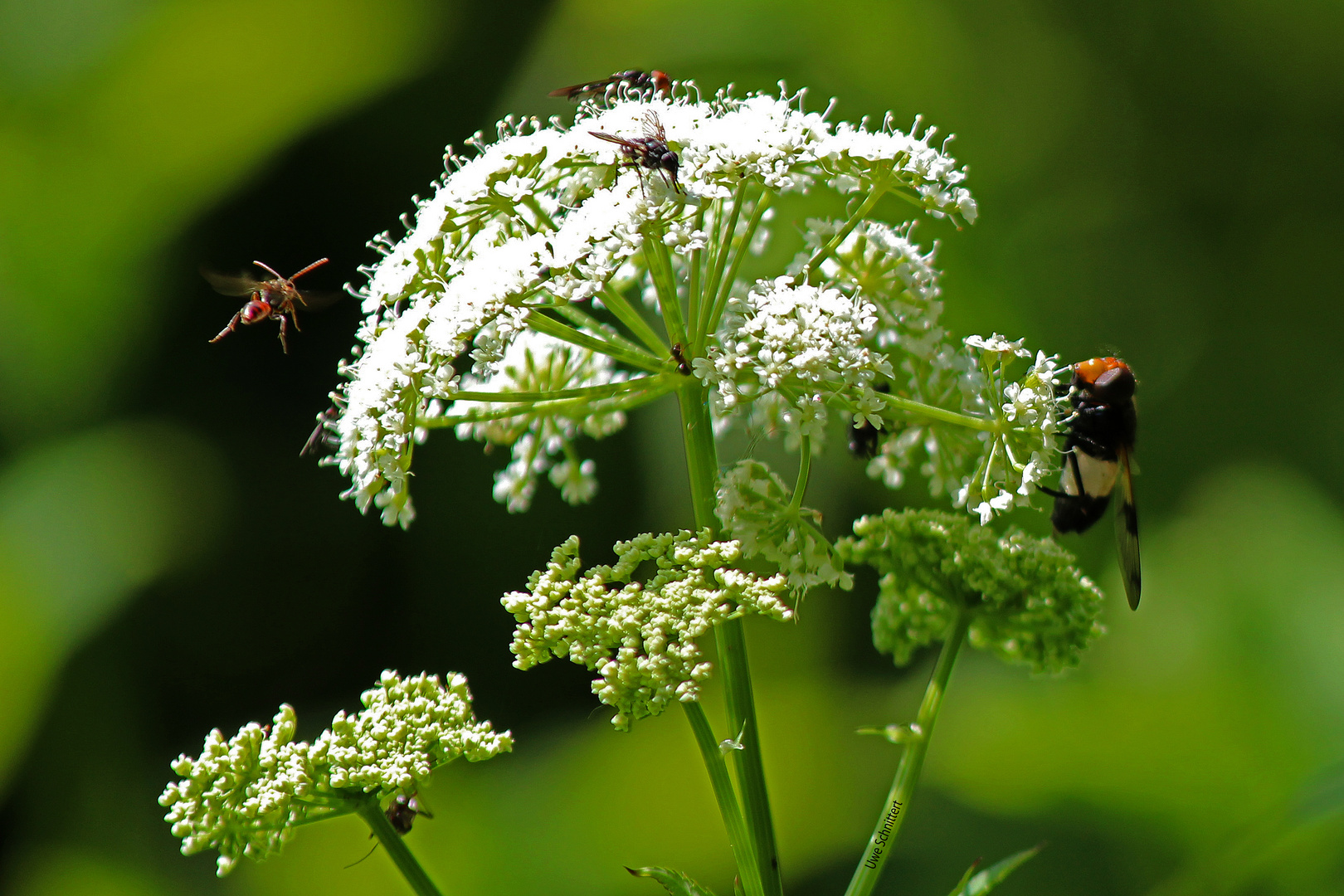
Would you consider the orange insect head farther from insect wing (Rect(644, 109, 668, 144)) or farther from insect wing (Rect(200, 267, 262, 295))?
insect wing (Rect(200, 267, 262, 295))

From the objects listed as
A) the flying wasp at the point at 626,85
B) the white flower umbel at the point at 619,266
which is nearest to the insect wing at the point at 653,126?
the white flower umbel at the point at 619,266

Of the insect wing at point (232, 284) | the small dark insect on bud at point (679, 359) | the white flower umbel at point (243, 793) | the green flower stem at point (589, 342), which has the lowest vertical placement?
the white flower umbel at point (243, 793)

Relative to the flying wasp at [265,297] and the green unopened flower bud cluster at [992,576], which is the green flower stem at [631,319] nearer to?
the green unopened flower bud cluster at [992,576]

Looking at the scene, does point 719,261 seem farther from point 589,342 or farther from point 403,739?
point 403,739

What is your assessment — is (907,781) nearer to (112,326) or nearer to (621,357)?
(621,357)

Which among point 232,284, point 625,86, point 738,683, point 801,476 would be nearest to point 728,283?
point 801,476

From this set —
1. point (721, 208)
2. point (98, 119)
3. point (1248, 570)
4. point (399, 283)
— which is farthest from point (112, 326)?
point (1248, 570)
